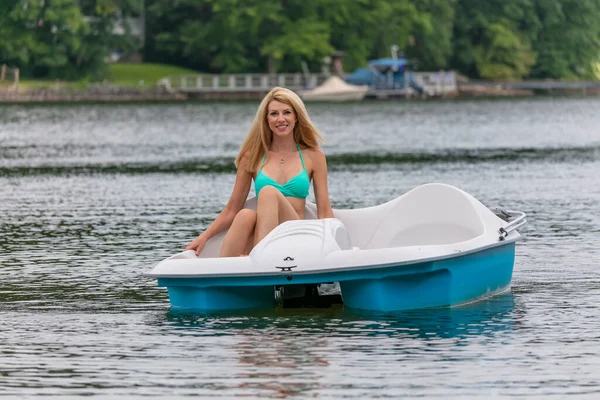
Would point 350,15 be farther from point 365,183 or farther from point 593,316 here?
point 593,316

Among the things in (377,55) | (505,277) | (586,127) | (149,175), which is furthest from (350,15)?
(505,277)

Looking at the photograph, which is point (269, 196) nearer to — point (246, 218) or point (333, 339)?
point (246, 218)

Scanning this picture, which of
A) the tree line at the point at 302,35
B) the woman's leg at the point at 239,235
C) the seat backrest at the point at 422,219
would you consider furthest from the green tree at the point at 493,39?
the woman's leg at the point at 239,235

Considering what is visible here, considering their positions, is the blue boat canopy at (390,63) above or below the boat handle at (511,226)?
above

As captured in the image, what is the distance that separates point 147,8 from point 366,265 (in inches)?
3712

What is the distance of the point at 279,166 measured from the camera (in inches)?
480

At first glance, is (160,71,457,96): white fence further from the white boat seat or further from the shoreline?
the white boat seat

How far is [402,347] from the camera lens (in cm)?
1029

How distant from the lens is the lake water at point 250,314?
9.31 metres

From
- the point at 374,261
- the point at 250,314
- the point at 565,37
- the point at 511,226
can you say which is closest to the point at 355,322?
the point at 374,261

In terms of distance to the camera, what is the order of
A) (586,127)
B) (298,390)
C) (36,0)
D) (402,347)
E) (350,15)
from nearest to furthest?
(298,390) → (402,347) → (586,127) → (36,0) → (350,15)

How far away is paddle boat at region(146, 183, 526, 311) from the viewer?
11.0m

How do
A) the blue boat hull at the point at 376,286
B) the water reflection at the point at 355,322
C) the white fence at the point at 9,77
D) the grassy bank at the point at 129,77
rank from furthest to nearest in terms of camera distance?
1. the grassy bank at the point at 129,77
2. the white fence at the point at 9,77
3. the blue boat hull at the point at 376,286
4. the water reflection at the point at 355,322

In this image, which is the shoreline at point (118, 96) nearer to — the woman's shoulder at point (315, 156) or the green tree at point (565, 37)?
the green tree at point (565, 37)
